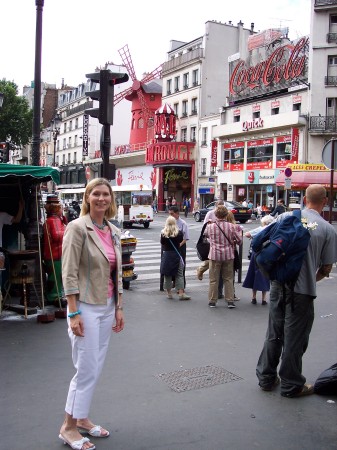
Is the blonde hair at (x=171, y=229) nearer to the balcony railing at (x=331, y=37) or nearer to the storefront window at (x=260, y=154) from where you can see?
the storefront window at (x=260, y=154)

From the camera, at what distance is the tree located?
5166 centimetres

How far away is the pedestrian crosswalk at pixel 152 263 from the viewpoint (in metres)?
12.0

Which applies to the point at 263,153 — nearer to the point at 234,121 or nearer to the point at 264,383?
the point at 234,121

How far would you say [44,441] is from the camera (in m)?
3.70

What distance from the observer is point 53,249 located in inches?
322

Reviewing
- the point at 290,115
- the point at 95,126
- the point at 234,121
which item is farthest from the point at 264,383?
the point at 95,126

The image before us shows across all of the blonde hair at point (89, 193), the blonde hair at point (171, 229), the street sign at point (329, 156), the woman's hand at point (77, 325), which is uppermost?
the street sign at point (329, 156)

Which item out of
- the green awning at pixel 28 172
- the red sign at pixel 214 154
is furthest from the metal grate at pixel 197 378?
the red sign at pixel 214 154

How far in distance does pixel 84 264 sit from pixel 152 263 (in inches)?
421

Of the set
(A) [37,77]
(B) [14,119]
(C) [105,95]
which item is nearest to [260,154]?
(B) [14,119]

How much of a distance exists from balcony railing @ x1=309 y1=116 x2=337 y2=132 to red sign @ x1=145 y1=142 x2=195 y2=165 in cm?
1548

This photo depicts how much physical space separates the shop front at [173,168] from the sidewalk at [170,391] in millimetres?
41057

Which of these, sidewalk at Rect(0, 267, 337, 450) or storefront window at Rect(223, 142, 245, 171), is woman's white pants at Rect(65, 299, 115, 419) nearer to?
sidewalk at Rect(0, 267, 337, 450)

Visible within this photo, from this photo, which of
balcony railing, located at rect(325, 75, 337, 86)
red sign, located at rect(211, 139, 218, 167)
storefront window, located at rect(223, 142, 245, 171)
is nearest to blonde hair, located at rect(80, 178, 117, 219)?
balcony railing, located at rect(325, 75, 337, 86)
